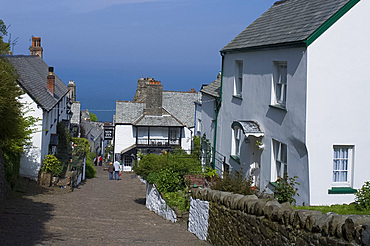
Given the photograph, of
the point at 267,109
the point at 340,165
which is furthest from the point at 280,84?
the point at 340,165

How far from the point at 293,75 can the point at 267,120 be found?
2.45 meters

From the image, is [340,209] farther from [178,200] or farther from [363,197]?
[178,200]

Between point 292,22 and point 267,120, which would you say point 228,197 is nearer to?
point 267,120

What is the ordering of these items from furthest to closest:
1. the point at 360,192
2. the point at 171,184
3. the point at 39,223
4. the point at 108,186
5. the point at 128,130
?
1. the point at 128,130
2. the point at 108,186
3. the point at 171,184
4. the point at 39,223
5. the point at 360,192

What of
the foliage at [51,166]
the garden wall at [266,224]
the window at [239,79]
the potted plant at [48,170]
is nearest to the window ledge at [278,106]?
the garden wall at [266,224]

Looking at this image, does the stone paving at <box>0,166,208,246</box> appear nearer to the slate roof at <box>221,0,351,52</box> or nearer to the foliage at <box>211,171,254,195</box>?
the foliage at <box>211,171,254,195</box>

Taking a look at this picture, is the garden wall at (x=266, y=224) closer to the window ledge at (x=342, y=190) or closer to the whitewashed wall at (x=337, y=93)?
the whitewashed wall at (x=337, y=93)

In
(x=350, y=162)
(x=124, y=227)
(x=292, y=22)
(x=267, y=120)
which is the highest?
(x=292, y=22)

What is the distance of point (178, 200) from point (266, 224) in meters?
8.19

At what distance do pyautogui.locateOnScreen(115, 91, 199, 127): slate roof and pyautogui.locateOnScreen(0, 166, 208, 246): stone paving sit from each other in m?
22.8

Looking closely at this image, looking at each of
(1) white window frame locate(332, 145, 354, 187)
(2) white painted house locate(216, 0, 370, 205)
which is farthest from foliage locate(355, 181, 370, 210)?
(1) white window frame locate(332, 145, 354, 187)

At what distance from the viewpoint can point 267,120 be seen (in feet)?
49.1

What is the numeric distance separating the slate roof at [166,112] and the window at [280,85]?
3247cm

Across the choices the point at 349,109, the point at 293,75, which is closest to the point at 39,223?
the point at 293,75
